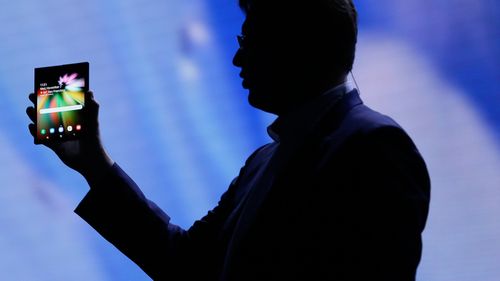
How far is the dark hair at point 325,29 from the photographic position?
71cm

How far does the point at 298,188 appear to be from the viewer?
624 millimetres

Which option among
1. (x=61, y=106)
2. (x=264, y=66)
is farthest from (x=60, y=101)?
(x=264, y=66)

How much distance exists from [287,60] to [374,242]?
0.29 m

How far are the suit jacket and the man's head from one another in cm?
6

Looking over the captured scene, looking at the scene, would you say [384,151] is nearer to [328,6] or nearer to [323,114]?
[323,114]

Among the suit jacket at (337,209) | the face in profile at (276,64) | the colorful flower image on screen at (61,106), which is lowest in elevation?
the suit jacket at (337,209)

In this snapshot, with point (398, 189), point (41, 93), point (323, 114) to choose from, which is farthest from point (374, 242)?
point (41, 93)

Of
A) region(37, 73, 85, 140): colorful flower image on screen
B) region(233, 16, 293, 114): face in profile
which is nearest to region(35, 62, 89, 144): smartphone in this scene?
region(37, 73, 85, 140): colorful flower image on screen

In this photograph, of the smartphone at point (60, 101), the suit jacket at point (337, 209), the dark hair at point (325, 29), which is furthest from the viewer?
the smartphone at point (60, 101)

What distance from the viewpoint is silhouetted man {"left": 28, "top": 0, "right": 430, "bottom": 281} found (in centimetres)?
56

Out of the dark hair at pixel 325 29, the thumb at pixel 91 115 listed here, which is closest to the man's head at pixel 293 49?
the dark hair at pixel 325 29

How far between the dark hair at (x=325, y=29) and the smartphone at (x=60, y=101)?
0.35 meters

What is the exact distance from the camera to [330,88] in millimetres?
727

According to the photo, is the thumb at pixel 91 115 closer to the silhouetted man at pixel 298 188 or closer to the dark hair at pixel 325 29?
the silhouetted man at pixel 298 188
